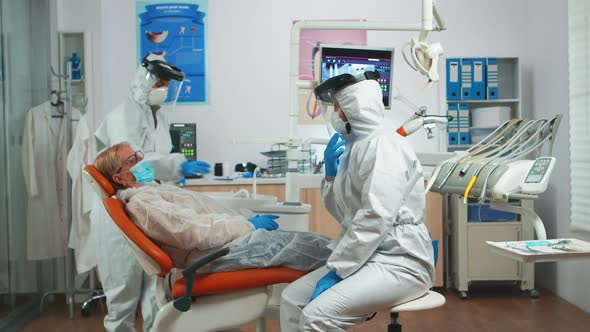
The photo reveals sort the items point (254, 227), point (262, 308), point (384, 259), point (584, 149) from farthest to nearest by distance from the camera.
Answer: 1. point (584, 149)
2. point (254, 227)
3. point (262, 308)
4. point (384, 259)

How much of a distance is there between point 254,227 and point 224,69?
8.32ft

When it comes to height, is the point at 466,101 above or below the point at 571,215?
above

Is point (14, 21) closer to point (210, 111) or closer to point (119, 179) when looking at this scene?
point (210, 111)

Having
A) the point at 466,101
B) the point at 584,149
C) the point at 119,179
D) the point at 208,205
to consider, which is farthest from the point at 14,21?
the point at 584,149

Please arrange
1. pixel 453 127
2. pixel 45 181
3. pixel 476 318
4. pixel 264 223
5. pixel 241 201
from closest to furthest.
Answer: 1. pixel 264 223
2. pixel 241 201
3. pixel 476 318
4. pixel 45 181
5. pixel 453 127

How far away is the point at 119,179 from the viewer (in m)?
2.36

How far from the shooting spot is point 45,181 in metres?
3.85

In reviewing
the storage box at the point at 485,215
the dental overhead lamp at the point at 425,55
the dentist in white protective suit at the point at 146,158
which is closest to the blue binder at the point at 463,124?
the storage box at the point at 485,215

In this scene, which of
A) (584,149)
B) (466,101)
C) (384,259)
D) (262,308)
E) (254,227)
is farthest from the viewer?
(466,101)

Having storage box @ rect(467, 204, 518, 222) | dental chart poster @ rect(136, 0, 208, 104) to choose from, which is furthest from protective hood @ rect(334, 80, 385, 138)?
dental chart poster @ rect(136, 0, 208, 104)

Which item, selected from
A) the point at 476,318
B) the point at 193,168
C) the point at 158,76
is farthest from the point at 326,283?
the point at 476,318

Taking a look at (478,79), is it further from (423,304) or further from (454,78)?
(423,304)

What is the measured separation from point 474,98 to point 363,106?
2.58 meters

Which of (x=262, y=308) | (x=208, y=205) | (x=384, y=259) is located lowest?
(x=262, y=308)
